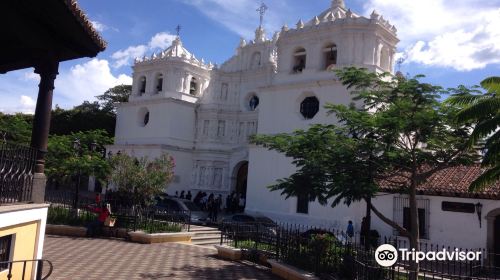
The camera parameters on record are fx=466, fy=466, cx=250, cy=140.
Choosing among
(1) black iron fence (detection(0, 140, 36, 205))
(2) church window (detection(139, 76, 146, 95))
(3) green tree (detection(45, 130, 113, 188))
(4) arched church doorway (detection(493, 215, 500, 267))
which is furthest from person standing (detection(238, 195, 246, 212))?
(1) black iron fence (detection(0, 140, 36, 205))

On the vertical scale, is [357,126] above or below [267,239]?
above

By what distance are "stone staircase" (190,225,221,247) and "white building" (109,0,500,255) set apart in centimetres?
540

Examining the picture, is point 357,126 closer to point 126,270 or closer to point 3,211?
point 126,270

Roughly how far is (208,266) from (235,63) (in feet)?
79.9

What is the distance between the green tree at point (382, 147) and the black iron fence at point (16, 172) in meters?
6.43

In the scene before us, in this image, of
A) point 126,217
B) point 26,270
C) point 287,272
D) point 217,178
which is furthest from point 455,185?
point 217,178

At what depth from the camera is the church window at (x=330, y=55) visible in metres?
25.0

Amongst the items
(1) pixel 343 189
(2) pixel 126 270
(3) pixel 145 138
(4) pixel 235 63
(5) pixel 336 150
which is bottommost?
(2) pixel 126 270

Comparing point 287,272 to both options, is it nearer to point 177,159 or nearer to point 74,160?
point 74,160

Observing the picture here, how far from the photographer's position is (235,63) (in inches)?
1405

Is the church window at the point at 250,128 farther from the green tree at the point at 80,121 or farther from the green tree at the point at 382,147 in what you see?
the green tree at the point at 382,147

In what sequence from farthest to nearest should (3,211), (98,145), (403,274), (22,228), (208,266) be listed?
(98,145) < (208,266) < (403,274) < (22,228) < (3,211)

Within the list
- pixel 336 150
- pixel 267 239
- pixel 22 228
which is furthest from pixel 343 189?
pixel 22 228

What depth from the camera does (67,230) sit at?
17.5 meters
